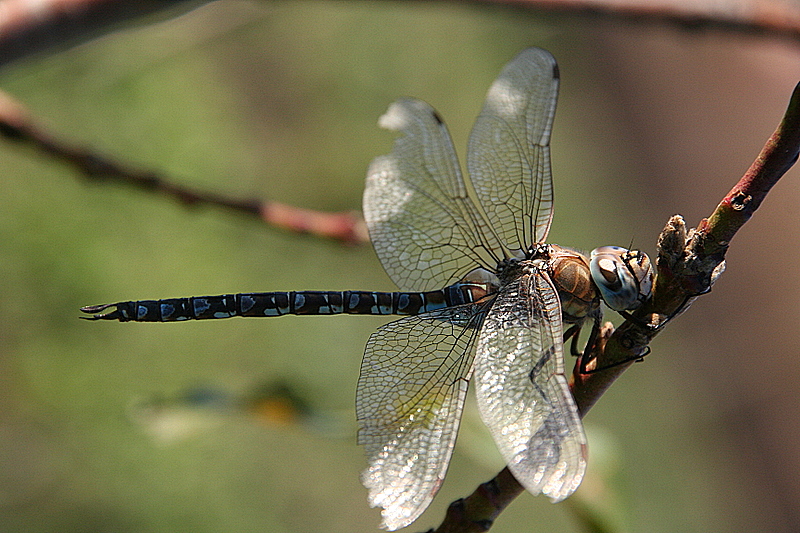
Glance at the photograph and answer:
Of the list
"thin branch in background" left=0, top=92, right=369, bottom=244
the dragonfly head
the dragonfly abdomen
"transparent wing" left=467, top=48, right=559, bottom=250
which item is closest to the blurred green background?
"thin branch in background" left=0, top=92, right=369, bottom=244

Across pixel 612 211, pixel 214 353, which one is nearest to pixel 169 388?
pixel 214 353

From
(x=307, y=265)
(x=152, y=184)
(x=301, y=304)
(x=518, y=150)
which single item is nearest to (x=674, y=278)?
(x=518, y=150)

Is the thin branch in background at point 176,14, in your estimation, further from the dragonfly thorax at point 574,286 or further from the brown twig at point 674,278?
the brown twig at point 674,278

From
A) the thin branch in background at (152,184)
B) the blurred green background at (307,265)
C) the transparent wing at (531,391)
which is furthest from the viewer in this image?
the blurred green background at (307,265)

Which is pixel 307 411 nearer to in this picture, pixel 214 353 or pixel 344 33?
pixel 214 353

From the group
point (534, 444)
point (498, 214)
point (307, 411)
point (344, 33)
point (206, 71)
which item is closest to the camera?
point (534, 444)

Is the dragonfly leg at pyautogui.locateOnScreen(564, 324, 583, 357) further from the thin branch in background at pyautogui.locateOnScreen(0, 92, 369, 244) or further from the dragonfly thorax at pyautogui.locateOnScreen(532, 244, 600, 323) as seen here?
the thin branch in background at pyautogui.locateOnScreen(0, 92, 369, 244)

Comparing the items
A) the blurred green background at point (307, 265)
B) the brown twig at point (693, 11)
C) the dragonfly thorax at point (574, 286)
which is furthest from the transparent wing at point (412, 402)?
the brown twig at point (693, 11)

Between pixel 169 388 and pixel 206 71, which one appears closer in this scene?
pixel 169 388
